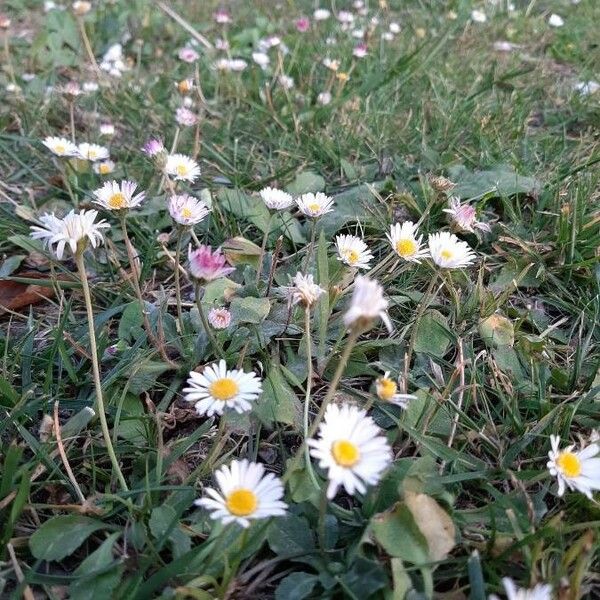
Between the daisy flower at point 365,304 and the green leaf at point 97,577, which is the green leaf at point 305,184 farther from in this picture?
the green leaf at point 97,577

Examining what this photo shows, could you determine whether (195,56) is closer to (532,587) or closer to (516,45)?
(516,45)

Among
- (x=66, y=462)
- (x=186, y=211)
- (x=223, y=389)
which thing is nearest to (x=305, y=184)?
(x=186, y=211)

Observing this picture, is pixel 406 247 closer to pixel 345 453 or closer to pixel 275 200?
pixel 275 200

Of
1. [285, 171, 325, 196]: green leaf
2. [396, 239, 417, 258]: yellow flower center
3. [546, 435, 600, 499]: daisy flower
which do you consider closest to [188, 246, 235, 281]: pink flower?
[396, 239, 417, 258]: yellow flower center

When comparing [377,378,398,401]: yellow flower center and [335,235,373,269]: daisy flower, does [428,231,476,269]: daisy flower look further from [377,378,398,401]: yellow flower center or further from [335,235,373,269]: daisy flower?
[377,378,398,401]: yellow flower center

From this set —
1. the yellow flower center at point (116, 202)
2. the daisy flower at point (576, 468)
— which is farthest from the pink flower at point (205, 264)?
the daisy flower at point (576, 468)

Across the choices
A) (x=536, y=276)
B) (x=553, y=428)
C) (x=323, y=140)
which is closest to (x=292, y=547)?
(x=553, y=428)
